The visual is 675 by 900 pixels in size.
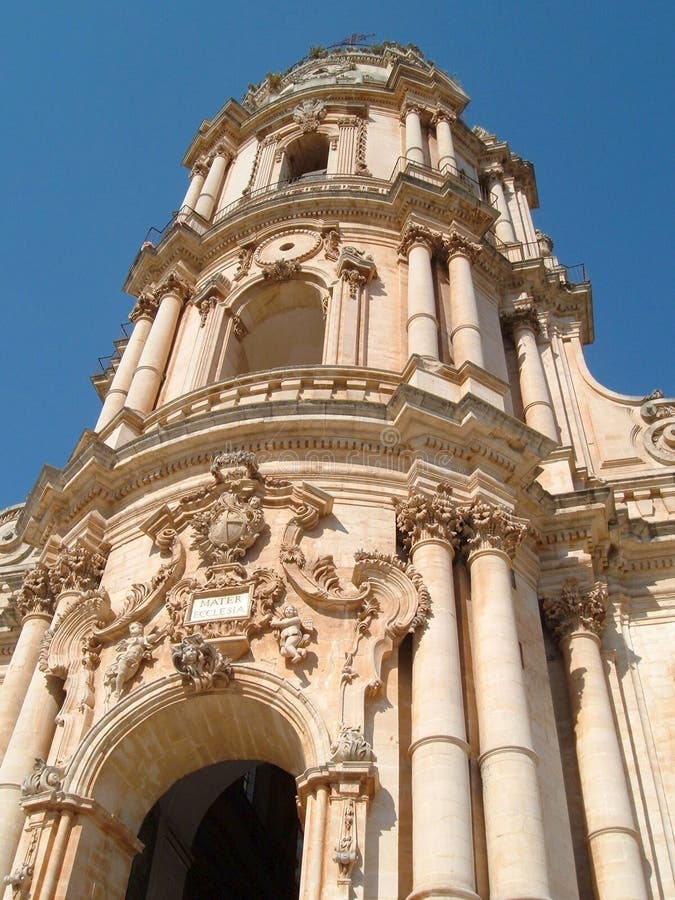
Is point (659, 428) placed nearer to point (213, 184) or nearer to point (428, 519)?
point (428, 519)

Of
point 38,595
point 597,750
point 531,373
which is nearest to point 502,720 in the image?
point 597,750

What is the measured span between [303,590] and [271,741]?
1.90 meters

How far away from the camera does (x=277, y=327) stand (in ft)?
66.4

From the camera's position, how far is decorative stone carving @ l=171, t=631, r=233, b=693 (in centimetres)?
1134

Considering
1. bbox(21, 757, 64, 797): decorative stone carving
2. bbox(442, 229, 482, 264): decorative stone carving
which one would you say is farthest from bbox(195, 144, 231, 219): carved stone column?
bbox(21, 757, 64, 797): decorative stone carving

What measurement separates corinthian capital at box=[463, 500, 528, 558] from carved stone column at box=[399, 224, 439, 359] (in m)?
3.83

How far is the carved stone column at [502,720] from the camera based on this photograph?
30.6ft

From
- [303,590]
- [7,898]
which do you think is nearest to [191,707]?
[303,590]

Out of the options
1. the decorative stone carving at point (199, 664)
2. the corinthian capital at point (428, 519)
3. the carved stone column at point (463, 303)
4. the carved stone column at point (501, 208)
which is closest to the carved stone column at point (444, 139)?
the carved stone column at point (501, 208)

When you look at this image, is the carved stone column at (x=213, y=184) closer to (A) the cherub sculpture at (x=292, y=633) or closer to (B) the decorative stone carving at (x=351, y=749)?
(A) the cherub sculpture at (x=292, y=633)

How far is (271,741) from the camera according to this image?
11.9 meters

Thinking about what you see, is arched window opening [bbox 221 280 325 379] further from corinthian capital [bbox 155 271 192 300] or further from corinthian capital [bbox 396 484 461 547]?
corinthian capital [bbox 396 484 461 547]

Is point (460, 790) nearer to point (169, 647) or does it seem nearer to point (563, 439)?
point (169, 647)

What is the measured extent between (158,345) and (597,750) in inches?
450
